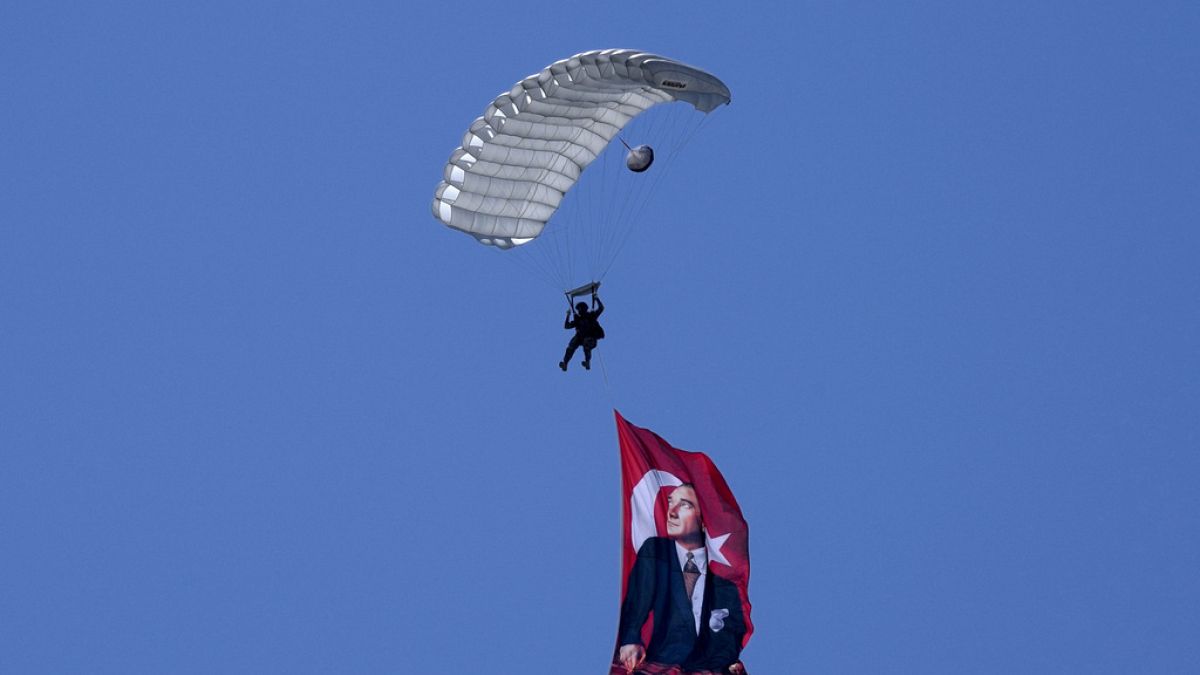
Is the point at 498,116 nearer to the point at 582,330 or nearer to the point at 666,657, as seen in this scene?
the point at 582,330

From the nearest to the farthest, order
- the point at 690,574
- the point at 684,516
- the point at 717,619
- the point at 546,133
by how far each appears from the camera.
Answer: the point at 546,133
the point at 717,619
the point at 690,574
the point at 684,516

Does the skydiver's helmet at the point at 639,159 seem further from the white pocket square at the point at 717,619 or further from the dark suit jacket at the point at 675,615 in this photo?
the white pocket square at the point at 717,619

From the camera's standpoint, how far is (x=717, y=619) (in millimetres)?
26516

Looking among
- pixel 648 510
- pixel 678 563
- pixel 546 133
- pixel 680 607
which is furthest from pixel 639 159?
pixel 680 607

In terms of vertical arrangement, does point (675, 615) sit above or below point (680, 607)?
below

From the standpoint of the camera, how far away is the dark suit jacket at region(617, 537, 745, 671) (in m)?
26.4

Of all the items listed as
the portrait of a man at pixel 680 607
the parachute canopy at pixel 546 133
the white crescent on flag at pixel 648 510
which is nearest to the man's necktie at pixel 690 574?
the portrait of a man at pixel 680 607

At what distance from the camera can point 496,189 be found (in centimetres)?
2634

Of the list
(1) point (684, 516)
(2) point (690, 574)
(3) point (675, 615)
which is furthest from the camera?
(1) point (684, 516)

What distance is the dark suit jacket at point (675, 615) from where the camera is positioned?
26.4 meters

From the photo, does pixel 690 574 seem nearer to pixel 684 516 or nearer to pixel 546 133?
pixel 684 516

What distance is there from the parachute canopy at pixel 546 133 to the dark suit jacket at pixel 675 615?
16.4ft

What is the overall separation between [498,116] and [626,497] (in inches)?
234

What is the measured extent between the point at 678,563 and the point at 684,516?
0.68m
